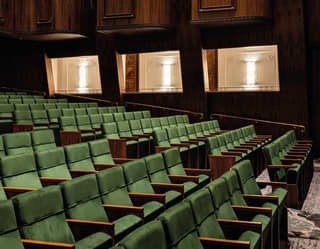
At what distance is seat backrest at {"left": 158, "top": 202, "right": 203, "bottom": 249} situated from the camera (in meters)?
0.45

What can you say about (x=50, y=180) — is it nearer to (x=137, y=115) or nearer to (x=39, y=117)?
(x=39, y=117)

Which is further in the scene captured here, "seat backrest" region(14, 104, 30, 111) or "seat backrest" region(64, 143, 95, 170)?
"seat backrest" region(14, 104, 30, 111)

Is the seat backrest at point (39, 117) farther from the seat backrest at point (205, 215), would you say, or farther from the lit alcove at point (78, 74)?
the lit alcove at point (78, 74)

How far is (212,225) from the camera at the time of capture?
562mm

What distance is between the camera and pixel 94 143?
1.01 metres

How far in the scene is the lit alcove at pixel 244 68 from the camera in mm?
2545

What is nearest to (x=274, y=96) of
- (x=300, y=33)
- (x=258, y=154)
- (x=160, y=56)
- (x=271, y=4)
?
(x=300, y=33)

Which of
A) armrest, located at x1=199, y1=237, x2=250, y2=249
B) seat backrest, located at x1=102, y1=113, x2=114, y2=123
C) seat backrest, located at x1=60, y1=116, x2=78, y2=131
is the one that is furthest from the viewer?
seat backrest, located at x1=102, y1=113, x2=114, y2=123

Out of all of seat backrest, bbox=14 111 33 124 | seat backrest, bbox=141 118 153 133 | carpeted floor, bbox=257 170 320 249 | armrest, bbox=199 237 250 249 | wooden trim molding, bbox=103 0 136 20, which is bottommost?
carpeted floor, bbox=257 170 320 249

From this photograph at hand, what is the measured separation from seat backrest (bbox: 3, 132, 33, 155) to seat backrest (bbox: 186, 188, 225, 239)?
552 millimetres

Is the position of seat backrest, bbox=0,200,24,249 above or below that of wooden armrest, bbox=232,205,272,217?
above

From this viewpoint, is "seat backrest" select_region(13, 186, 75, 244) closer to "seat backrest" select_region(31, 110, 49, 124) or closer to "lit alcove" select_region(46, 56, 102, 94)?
"seat backrest" select_region(31, 110, 49, 124)

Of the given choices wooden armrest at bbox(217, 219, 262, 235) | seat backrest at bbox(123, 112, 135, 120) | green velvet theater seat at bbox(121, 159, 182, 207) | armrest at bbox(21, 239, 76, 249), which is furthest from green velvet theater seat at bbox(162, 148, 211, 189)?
seat backrest at bbox(123, 112, 135, 120)

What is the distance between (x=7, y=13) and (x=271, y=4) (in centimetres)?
170
